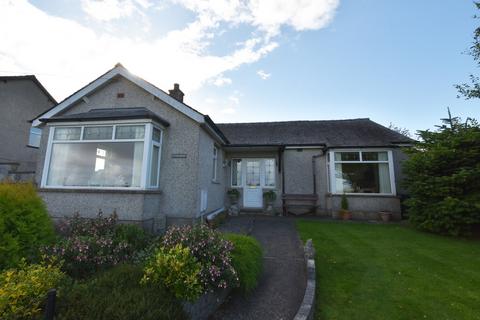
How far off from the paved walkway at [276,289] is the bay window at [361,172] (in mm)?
5488

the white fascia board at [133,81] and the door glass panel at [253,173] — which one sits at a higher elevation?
the white fascia board at [133,81]

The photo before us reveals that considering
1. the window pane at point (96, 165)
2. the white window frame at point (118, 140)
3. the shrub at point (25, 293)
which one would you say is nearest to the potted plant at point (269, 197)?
the white window frame at point (118, 140)

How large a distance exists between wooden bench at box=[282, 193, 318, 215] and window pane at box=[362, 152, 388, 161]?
3.37m

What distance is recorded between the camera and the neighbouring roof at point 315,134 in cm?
1238

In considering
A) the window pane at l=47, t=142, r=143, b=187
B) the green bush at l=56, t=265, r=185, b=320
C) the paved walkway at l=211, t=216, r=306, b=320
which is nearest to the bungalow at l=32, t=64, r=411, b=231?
the window pane at l=47, t=142, r=143, b=187

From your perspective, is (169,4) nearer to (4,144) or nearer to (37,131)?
(4,144)

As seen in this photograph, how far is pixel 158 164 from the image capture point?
7973 mm

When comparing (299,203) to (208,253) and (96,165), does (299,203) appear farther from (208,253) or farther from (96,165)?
(96,165)

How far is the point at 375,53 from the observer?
33.8 ft

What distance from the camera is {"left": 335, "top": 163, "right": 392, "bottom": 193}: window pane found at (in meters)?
11.3

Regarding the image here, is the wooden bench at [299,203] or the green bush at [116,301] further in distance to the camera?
the wooden bench at [299,203]

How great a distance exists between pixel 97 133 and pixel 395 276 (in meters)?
9.62

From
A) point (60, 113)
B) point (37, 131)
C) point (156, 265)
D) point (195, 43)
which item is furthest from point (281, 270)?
point (37, 131)

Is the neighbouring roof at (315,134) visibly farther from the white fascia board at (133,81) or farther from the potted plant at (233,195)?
the white fascia board at (133,81)
